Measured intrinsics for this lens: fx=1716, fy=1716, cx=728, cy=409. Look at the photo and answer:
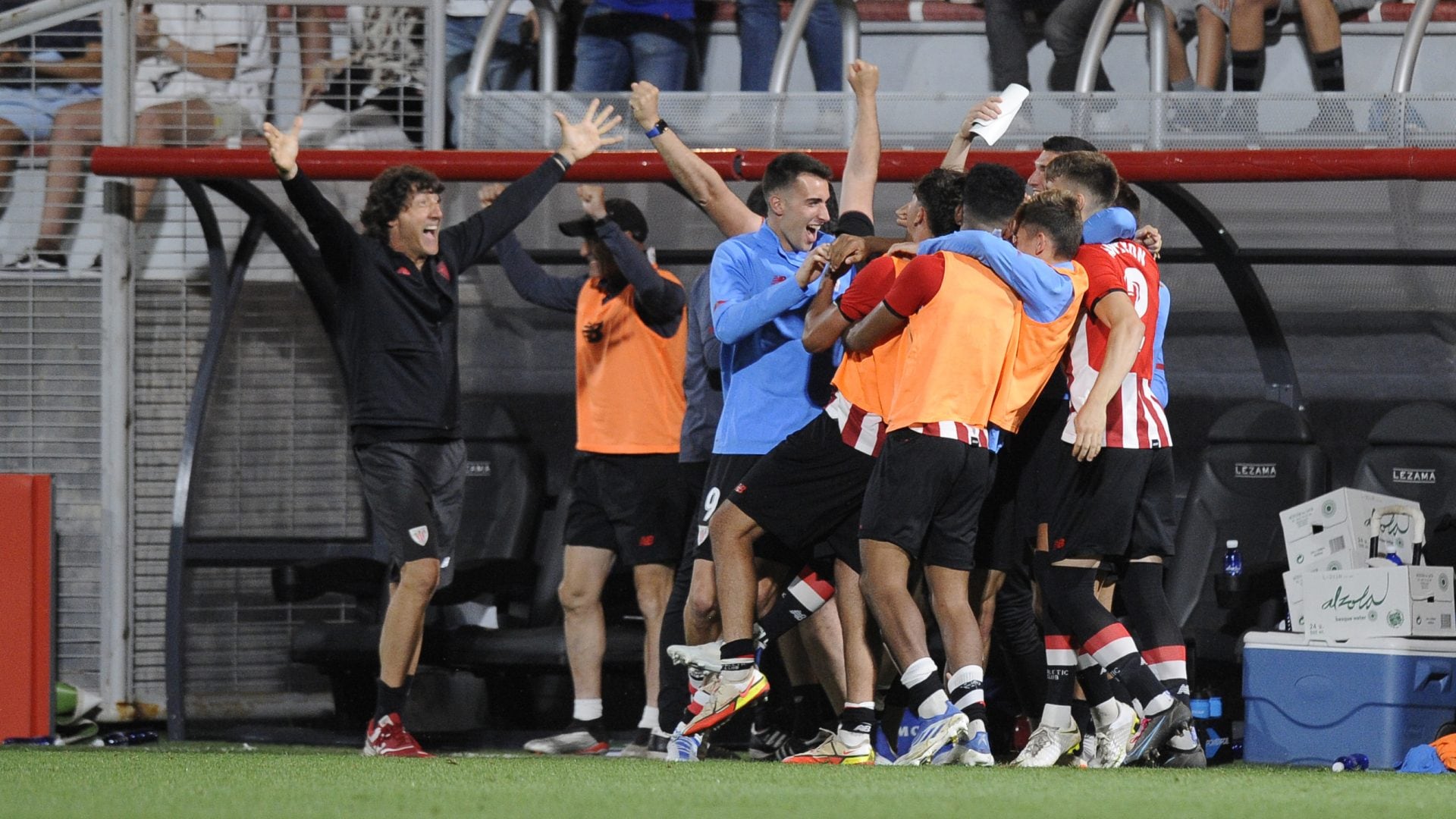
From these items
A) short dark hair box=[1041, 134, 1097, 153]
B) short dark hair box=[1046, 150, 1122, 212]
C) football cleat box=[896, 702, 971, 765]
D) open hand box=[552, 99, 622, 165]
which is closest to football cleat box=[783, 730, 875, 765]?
football cleat box=[896, 702, 971, 765]

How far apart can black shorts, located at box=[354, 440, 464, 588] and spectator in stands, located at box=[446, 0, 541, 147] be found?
5.91ft

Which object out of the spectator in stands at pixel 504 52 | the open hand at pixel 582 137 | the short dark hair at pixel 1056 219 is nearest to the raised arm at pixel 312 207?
the open hand at pixel 582 137

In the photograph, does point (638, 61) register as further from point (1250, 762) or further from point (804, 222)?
point (1250, 762)

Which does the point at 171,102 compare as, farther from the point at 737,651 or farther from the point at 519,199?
the point at 737,651

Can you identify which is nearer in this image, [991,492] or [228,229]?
[991,492]

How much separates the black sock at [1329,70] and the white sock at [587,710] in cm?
360

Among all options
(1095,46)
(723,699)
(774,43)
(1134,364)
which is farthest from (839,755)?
(774,43)

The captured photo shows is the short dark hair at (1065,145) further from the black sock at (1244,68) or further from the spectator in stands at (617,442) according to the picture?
the spectator in stands at (617,442)

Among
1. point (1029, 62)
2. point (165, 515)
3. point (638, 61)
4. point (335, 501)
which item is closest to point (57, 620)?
point (165, 515)

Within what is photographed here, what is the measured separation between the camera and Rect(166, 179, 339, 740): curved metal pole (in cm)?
648

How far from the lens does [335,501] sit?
22.2 feet

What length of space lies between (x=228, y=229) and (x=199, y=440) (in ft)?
2.86

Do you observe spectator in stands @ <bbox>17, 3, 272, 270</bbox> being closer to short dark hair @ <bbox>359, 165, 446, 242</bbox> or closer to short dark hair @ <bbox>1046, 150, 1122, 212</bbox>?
short dark hair @ <bbox>359, 165, 446, 242</bbox>

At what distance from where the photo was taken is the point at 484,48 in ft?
22.1
